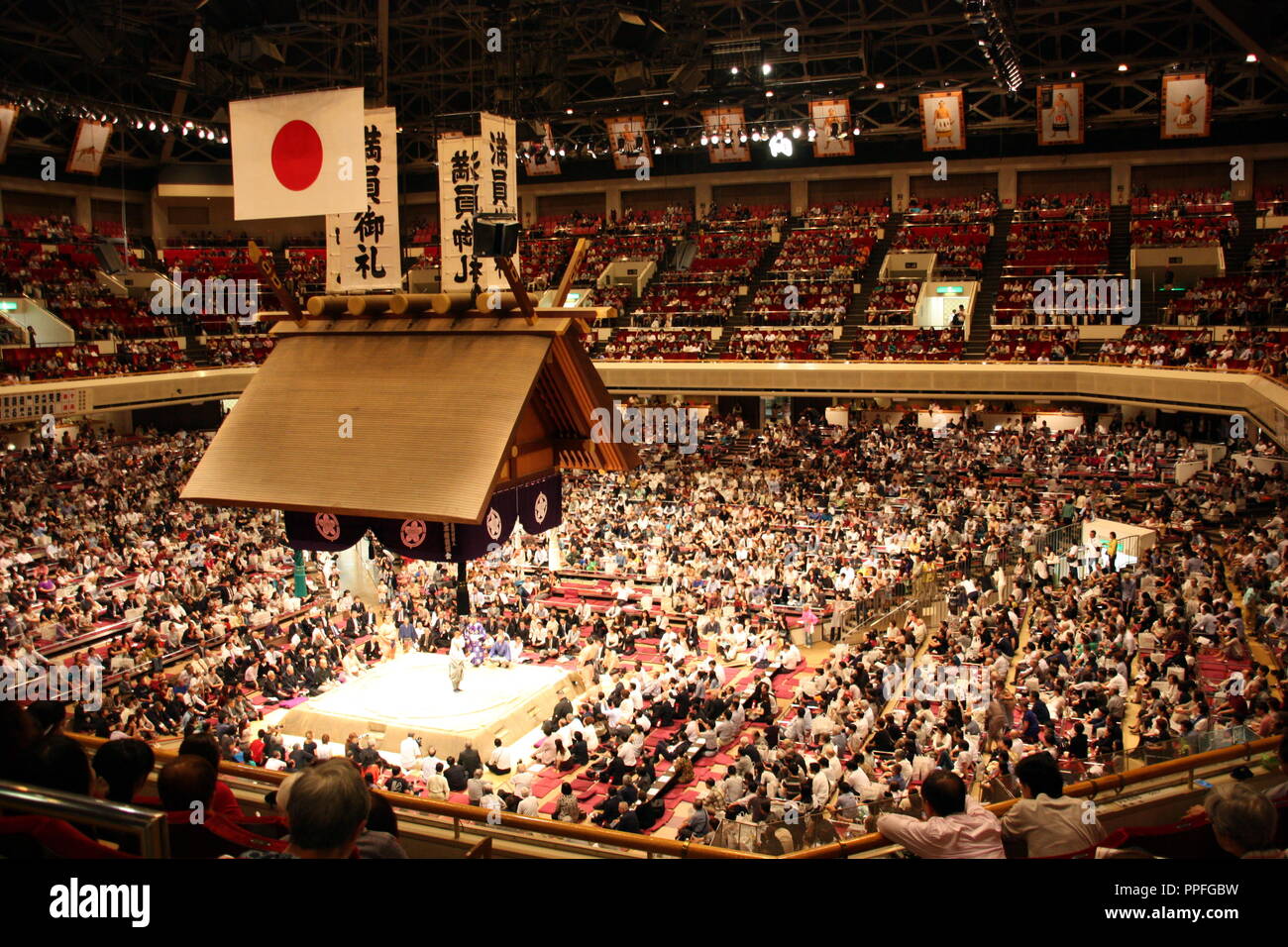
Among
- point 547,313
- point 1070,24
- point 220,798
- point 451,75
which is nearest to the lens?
point 220,798

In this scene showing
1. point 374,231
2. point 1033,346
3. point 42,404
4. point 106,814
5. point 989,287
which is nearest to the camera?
point 106,814

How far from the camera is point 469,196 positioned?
8617 millimetres

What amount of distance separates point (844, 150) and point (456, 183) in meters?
18.7

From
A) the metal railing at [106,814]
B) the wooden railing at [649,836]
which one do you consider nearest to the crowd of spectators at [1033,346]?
the wooden railing at [649,836]

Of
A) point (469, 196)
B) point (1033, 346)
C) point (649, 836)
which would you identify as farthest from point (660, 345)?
point (649, 836)

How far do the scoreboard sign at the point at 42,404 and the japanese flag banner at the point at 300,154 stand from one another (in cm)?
1616

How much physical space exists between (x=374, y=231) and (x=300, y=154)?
4.40 ft

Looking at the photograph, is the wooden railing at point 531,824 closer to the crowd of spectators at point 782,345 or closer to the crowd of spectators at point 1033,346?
the crowd of spectators at point 1033,346

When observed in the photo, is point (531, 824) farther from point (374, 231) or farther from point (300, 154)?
point (374, 231)

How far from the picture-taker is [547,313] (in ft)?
27.1

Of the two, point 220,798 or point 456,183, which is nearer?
point 220,798

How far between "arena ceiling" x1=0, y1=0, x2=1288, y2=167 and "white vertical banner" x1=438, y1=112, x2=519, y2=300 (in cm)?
630
